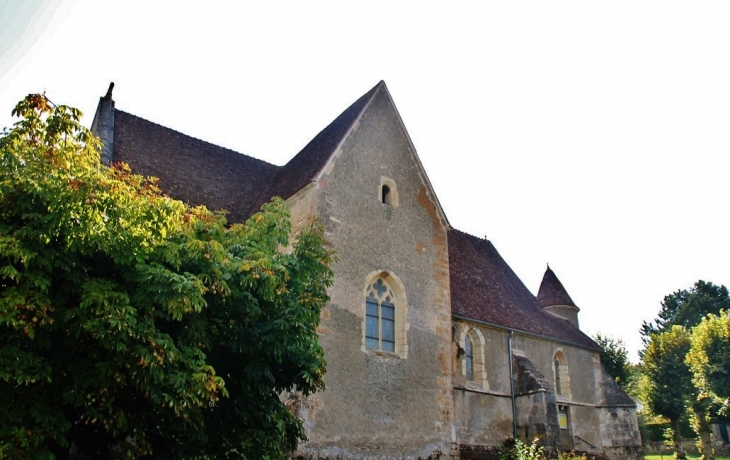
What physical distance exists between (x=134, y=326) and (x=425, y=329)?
1103cm

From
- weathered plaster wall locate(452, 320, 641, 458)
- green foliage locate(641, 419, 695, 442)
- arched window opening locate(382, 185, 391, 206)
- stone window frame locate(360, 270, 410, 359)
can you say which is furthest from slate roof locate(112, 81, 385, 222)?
green foliage locate(641, 419, 695, 442)

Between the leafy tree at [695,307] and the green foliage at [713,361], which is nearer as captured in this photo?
the green foliage at [713,361]

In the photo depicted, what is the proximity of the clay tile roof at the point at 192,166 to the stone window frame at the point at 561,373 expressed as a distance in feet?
44.2

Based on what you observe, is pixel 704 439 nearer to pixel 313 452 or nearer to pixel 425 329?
pixel 425 329

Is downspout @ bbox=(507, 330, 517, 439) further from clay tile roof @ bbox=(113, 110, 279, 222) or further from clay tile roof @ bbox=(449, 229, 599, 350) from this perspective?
clay tile roof @ bbox=(113, 110, 279, 222)

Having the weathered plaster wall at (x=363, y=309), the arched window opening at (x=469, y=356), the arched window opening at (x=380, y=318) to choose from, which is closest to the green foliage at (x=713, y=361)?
the arched window opening at (x=469, y=356)

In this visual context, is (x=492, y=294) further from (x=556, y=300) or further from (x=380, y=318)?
(x=380, y=318)

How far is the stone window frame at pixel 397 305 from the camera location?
16.1 m

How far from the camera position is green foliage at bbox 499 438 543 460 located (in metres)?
17.1

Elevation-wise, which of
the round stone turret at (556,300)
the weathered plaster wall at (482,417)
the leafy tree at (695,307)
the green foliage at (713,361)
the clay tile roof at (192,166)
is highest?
the leafy tree at (695,307)

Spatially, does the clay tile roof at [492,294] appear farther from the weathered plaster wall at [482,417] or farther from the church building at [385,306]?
the weathered plaster wall at [482,417]

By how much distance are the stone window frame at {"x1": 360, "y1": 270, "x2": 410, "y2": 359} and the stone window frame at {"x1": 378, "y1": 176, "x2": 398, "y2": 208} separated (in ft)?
7.37

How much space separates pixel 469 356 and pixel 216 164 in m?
10.9

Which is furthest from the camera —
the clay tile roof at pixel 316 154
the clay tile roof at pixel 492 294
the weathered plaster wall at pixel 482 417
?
the clay tile roof at pixel 492 294
